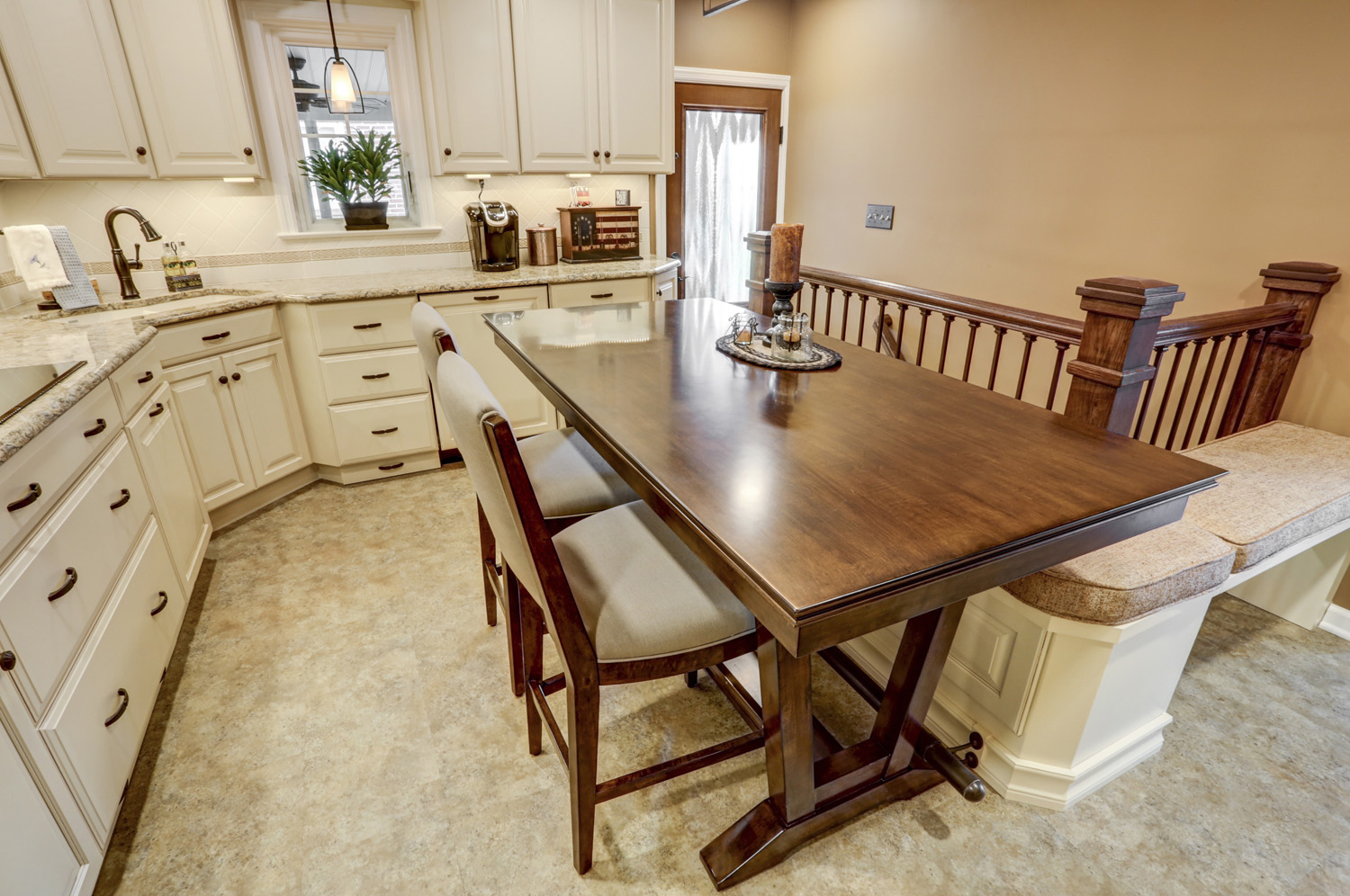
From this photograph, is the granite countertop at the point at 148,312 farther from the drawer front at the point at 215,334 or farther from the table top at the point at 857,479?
the table top at the point at 857,479

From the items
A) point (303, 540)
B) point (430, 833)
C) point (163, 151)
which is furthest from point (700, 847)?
point (163, 151)

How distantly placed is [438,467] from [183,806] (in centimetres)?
197

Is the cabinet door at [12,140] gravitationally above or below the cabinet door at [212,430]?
above

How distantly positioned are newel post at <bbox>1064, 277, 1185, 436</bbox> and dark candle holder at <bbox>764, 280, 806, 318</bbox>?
28.1 inches

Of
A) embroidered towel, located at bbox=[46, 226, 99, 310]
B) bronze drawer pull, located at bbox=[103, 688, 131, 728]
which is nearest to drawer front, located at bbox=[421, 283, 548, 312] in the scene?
embroidered towel, located at bbox=[46, 226, 99, 310]

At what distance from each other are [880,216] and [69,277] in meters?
4.00

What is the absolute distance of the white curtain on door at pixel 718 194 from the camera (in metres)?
4.47

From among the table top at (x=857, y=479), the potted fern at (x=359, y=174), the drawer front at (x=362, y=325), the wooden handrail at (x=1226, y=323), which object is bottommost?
the drawer front at (x=362, y=325)

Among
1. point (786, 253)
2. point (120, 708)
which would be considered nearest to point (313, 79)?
point (786, 253)

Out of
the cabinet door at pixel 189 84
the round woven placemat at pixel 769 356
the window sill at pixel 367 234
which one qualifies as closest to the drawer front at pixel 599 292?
the window sill at pixel 367 234

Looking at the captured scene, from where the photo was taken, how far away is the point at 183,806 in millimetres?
1495

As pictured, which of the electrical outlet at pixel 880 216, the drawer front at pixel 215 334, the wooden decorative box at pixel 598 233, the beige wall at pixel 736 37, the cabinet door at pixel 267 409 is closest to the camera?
the drawer front at pixel 215 334

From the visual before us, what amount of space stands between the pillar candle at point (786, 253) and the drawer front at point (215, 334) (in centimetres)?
218

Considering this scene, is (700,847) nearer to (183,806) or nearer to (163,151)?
(183,806)
